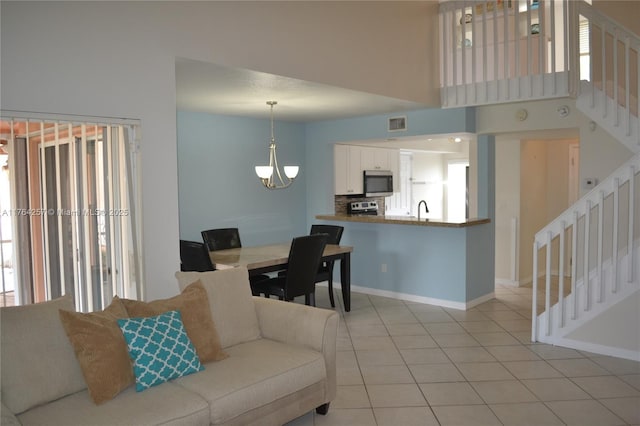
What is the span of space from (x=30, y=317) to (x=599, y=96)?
4.94 meters

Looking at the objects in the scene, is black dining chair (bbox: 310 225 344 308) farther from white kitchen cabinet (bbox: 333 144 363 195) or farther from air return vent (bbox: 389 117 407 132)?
air return vent (bbox: 389 117 407 132)

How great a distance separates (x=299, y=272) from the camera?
4.80 m

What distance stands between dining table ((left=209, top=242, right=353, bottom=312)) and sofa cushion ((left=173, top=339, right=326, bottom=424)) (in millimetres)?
1430

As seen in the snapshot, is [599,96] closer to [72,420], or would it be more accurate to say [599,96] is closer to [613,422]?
[613,422]

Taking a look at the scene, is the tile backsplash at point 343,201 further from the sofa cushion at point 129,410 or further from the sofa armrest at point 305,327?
the sofa cushion at point 129,410

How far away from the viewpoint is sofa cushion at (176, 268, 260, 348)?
317 centimetres

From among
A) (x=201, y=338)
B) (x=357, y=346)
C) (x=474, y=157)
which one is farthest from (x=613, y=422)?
(x=474, y=157)

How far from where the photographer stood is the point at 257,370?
8.98ft

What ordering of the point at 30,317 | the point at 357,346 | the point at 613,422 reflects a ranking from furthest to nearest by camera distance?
the point at 357,346 < the point at 613,422 < the point at 30,317

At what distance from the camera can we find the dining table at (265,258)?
4.57m

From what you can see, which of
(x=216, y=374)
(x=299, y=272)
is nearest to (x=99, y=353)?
(x=216, y=374)

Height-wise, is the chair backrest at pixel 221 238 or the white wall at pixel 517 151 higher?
the white wall at pixel 517 151

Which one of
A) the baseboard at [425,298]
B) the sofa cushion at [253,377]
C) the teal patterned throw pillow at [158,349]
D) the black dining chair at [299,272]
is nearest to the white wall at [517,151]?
the baseboard at [425,298]

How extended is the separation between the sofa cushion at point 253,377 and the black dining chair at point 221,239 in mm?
2300
